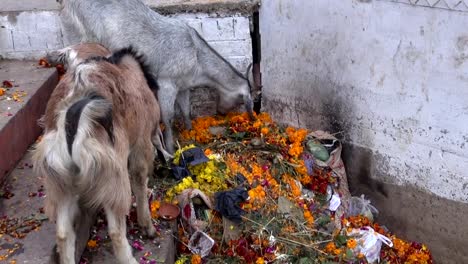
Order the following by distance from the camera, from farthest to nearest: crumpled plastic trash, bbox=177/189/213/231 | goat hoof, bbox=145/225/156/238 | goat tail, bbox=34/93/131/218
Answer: crumpled plastic trash, bbox=177/189/213/231 → goat hoof, bbox=145/225/156/238 → goat tail, bbox=34/93/131/218

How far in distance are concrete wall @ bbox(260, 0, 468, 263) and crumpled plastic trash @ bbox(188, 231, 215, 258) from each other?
176 cm

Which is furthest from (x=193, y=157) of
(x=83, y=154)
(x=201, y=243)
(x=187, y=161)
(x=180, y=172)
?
(x=83, y=154)

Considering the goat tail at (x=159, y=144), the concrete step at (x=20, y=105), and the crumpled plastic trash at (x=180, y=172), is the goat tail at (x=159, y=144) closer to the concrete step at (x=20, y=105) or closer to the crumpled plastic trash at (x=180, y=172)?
the crumpled plastic trash at (x=180, y=172)

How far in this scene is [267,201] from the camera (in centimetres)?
460

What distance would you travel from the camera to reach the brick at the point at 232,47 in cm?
563

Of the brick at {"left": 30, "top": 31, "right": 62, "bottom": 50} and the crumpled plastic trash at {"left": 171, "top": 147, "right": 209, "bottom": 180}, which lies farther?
the brick at {"left": 30, "top": 31, "right": 62, "bottom": 50}

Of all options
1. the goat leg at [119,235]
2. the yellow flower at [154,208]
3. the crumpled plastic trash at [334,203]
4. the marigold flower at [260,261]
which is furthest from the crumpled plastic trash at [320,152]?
the goat leg at [119,235]

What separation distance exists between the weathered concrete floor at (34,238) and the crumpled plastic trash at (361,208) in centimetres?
186

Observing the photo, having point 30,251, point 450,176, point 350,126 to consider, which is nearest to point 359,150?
point 350,126

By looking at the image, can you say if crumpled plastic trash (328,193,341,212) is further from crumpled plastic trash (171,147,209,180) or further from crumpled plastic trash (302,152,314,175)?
crumpled plastic trash (171,147,209,180)

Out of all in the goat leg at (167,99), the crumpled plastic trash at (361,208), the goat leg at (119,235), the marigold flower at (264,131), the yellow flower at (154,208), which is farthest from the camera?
the marigold flower at (264,131)

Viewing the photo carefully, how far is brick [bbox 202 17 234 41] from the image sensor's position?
5.55 m

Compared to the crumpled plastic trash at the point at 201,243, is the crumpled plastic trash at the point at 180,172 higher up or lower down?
higher up

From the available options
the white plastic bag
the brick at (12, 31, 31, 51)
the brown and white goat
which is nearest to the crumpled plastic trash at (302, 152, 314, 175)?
the white plastic bag
